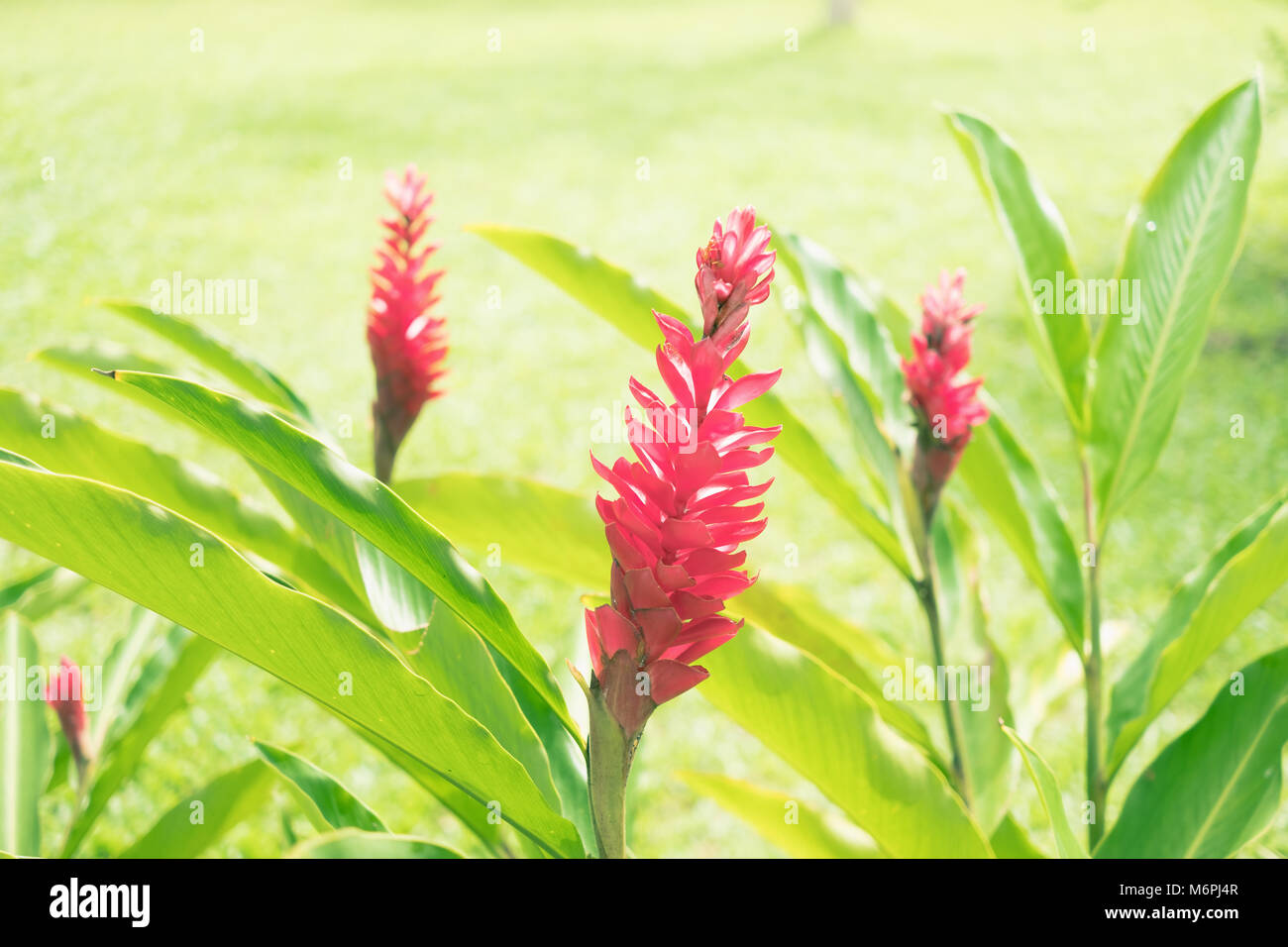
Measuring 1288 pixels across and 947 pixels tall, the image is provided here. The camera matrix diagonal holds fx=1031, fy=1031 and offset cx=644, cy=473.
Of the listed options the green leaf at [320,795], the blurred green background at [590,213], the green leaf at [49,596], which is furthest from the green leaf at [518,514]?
the green leaf at [49,596]

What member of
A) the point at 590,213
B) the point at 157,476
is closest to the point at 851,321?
the point at 157,476

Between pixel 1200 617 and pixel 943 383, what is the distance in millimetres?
349

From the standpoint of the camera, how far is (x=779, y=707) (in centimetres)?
96

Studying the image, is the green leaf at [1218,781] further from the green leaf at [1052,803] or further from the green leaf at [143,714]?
the green leaf at [143,714]

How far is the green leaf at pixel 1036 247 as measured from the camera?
1.20 meters

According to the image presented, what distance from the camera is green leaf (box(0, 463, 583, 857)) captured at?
2.14 feet

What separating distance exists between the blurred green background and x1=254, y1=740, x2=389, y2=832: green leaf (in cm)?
24

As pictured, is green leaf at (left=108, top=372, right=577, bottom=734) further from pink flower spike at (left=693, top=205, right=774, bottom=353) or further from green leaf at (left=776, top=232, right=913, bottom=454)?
green leaf at (left=776, top=232, right=913, bottom=454)

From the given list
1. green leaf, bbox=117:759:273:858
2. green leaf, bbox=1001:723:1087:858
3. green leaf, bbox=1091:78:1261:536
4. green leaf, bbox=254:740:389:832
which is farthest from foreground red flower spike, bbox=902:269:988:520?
green leaf, bbox=117:759:273:858

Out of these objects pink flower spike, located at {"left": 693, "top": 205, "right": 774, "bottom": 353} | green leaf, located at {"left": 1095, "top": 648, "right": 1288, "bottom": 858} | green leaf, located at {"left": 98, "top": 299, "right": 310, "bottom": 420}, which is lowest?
green leaf, located at {"left": 1095, "top": 648, "right": 1288, "bottom": 858}

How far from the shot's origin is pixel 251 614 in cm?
69
